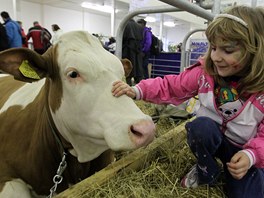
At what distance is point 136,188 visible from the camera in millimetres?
1062

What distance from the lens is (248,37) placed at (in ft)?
3.46

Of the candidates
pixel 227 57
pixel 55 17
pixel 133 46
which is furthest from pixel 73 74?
pixel 55 17

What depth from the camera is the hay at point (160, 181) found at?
1.05m

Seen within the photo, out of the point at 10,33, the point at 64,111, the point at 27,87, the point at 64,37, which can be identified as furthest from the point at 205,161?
the point at 10,33

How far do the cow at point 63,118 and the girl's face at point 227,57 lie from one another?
0.37 m

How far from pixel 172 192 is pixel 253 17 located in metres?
0.73

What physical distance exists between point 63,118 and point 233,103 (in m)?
0.65

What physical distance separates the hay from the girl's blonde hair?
0.43 meters

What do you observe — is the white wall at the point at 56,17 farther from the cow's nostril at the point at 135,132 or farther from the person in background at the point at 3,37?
the cow's nostril at the point at 135,132

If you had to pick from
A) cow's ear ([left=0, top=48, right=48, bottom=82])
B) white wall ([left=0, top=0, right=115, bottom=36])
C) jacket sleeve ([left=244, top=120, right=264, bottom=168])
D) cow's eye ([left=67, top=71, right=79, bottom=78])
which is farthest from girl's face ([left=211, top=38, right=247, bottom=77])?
white wall ([left=0, top=0, right=115, bottom=36])

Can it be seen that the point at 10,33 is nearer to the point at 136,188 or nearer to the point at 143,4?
the point at 143,4

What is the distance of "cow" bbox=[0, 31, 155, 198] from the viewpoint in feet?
2.98

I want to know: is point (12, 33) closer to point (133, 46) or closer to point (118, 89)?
point (133, 46)

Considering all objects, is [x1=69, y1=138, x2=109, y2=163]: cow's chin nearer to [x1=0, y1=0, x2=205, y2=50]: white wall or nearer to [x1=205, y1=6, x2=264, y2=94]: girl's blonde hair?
[x1=205, y1=6, x2=264, y2=94]: girl's blonde hair
